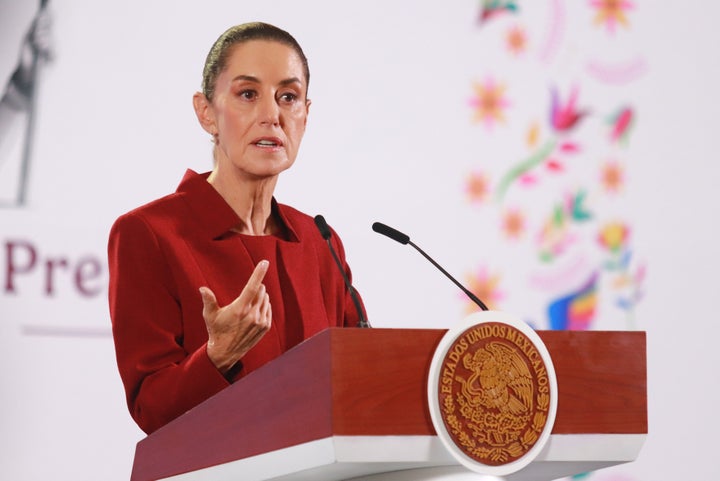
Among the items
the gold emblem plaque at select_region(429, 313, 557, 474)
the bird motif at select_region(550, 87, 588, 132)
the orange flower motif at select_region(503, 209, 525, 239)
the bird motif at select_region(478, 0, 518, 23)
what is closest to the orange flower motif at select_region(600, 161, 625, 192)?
the bird motif at select_region(550, 87, 588, 132)

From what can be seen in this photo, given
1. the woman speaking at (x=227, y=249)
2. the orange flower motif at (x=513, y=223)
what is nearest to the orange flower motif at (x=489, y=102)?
the orange flower motif at (x=513, y=223)

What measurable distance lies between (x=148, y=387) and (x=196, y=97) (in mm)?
691

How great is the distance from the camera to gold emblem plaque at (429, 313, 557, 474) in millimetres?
1432

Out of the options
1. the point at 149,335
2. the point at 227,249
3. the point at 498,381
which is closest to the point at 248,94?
the point at 227,249

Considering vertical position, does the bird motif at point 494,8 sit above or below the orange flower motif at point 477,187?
above

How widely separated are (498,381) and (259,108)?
3.15 ft

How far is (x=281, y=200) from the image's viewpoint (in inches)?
123

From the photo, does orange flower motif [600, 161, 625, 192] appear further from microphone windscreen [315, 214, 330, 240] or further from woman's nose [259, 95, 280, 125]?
microphone windscreen [315, 214, 330, 240]

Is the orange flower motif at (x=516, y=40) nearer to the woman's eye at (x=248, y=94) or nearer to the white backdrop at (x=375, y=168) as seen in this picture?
the white backdrop at (x=375, y=168)

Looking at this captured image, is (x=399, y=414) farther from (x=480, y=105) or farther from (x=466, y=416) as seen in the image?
(x=480, y=105)

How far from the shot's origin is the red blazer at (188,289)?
6.26ft

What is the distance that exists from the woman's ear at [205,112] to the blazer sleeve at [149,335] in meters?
0.30

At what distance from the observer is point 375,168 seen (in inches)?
130

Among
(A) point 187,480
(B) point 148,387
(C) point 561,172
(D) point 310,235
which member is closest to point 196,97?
(D) point 310,235
